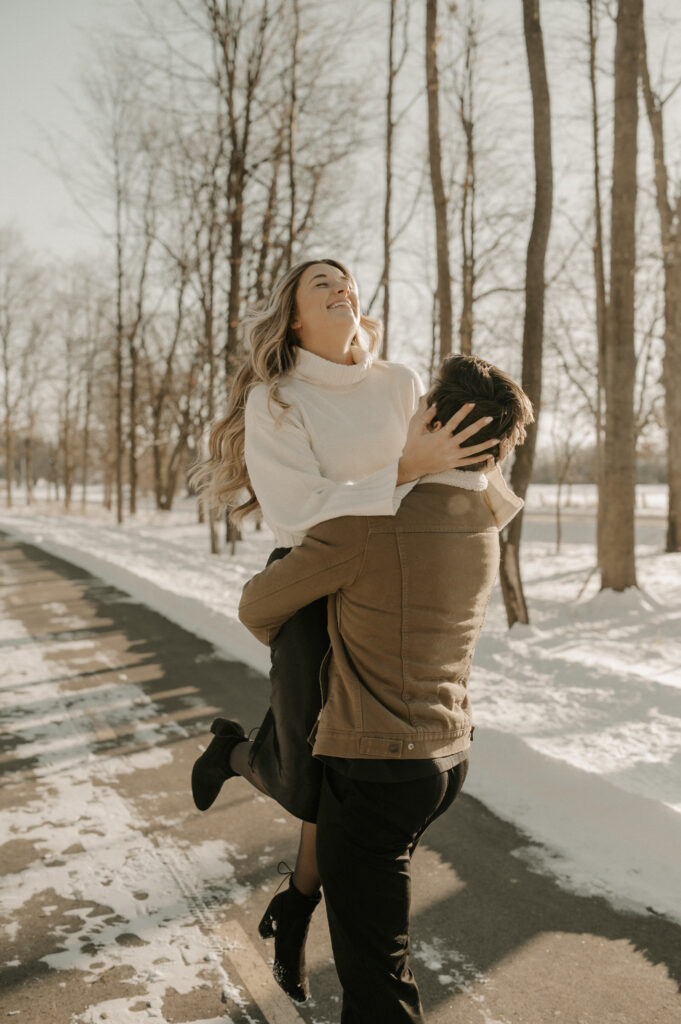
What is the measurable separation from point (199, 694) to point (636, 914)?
3.81 m

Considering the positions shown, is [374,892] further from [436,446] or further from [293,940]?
[436,446]

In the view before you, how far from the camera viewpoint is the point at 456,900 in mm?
3297

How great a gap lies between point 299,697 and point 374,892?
51cm

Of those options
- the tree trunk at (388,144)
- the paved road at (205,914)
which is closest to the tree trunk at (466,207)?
the tree trunk at (388,144)

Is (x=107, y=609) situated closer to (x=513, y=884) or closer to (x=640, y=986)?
(x=513, y=884)

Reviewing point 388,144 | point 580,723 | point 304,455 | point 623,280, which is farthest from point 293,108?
point 304,455

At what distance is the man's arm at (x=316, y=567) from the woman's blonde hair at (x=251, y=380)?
1.66 ft

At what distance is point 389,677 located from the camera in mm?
1891

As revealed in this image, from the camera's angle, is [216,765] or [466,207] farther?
[466,207]

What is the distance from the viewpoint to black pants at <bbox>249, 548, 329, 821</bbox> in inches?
84.4

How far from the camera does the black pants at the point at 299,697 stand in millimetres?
2145

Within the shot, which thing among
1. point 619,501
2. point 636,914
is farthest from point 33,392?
point 636,914

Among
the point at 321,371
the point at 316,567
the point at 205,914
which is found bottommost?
the point at 205,914

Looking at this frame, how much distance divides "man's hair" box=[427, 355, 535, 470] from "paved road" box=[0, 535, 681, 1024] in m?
1.84
